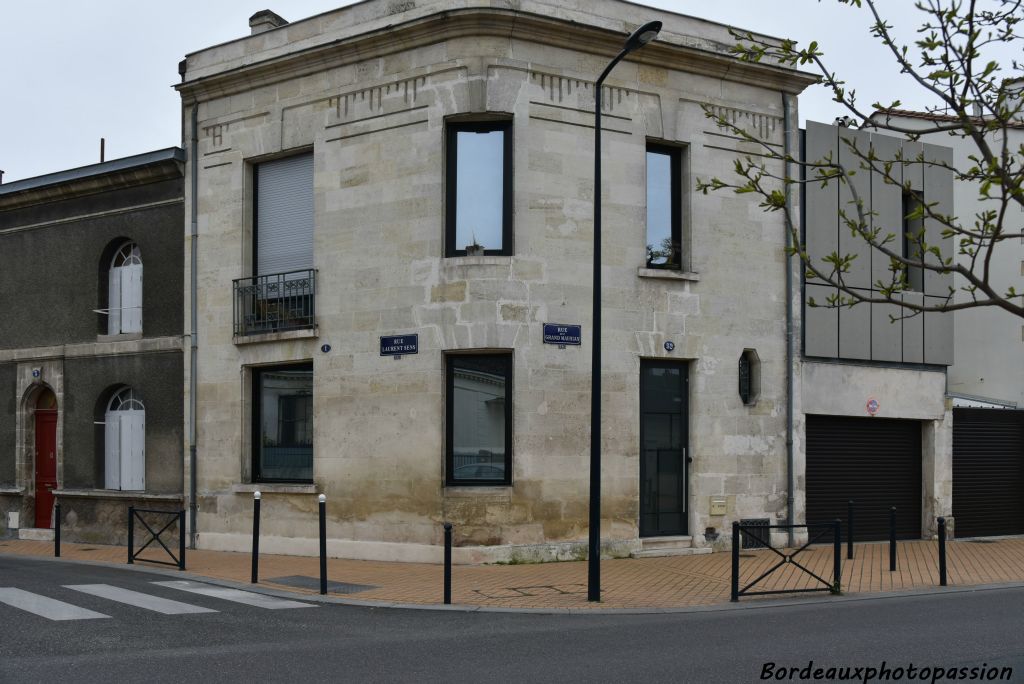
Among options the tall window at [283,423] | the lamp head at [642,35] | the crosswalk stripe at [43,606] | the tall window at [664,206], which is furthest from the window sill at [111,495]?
the lamp head at [642,35]

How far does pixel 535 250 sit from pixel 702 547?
5237 millimetres

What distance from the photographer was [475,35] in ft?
50.0

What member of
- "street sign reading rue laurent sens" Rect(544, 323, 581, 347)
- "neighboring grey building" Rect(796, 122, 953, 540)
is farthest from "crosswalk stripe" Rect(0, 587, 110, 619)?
"neighboring grey building" Rect(796, 122, 953, 540)

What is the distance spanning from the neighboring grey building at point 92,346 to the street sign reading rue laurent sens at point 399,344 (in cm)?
439

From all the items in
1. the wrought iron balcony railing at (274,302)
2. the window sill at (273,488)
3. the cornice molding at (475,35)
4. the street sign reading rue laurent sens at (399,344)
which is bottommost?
the window sill at (273,488)

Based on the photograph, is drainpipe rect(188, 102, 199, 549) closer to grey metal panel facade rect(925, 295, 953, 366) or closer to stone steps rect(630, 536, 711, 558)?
stone steps rect(630, 536, 711, 558)

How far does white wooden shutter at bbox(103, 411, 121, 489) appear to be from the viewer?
61.8ft

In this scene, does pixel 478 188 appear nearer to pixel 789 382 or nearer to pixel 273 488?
pixel 273 488

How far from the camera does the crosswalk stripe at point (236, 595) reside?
11289 mm

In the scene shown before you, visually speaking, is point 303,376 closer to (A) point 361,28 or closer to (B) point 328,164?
(B) point 328,164

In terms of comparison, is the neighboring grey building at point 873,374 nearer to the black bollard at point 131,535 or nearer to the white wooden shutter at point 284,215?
the white wooden shutter at point 284,215

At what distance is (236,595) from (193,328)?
22.4 feet

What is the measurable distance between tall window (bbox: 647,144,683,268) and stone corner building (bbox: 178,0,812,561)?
1.6 inches

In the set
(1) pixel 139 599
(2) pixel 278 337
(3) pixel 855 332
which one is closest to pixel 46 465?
(2) pixel 278 337
